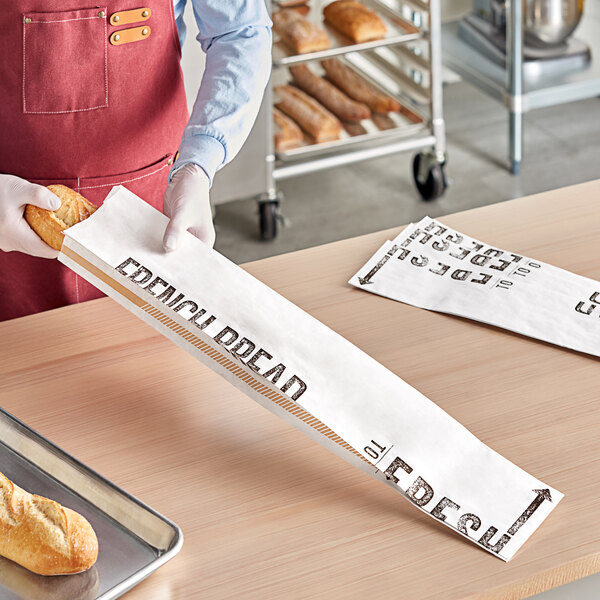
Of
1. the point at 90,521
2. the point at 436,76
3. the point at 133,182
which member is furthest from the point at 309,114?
the point at 90,521

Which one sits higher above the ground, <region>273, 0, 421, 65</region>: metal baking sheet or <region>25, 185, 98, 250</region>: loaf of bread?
<region>25, 185, 98, 250</region>: loaf of bread

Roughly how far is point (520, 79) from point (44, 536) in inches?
118

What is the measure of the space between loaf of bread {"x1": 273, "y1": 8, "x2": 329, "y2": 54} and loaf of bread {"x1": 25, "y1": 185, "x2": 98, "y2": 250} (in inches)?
80.5

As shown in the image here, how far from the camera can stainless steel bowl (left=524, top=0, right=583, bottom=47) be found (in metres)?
3.56

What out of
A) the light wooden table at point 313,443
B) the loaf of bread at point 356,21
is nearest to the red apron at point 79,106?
the light wooden table at point 313,443

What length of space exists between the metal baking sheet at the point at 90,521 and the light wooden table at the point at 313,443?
0.9 inches

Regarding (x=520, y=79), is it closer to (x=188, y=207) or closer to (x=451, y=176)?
(x=451, y=176)

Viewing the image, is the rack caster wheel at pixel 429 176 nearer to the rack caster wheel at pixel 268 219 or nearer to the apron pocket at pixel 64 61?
the rack caster wheel at pixel 268 219

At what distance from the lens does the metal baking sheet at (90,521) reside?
0.86 m

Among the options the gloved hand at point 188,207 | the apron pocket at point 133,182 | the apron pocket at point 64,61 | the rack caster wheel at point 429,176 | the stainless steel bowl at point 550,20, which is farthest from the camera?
the stainless steel bowl at point 550,20

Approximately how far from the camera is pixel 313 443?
1.05m

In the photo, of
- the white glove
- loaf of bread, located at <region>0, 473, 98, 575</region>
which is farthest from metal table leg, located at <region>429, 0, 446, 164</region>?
loaf of bread, located at <region>0, 473, 98, 575</region>

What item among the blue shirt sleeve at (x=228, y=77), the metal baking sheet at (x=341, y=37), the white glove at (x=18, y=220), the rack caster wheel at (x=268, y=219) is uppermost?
the blue shirt sleeve at (x=228, y=77)

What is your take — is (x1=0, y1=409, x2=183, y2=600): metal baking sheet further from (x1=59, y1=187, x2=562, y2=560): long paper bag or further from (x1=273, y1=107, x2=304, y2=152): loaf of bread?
(x1=273, y1=107, x2=304, y2=152): loaf of bread
